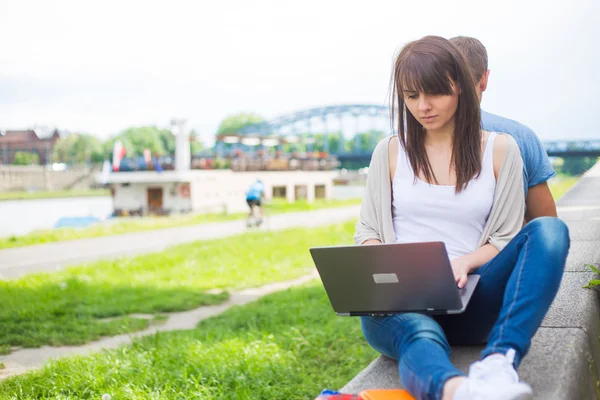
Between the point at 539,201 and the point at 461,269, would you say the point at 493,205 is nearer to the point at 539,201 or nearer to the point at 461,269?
the point at 461,269

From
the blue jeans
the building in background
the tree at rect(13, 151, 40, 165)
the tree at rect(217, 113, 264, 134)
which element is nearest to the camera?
the blue jeans

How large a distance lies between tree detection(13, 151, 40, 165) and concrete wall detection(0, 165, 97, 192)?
1461cm

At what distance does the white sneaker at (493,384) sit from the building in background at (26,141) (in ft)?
357

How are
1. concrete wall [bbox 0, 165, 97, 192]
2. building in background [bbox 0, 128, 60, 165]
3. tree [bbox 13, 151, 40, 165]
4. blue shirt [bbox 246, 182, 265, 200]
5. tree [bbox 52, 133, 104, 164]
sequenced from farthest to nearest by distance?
building in background [bbox 0, 128, 60, 165], tree [bbox 13, 151, 40, 165], tree [bbox 52, 133, 104, 164], concrete wall [bbox 0, 165, 97, 192], blue shirt [bbox 246, 182, 265, 200]

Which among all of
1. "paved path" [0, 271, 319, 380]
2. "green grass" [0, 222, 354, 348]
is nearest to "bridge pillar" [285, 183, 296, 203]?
"green grass" [0, 222, 354, 348]

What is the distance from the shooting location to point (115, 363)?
359 cm

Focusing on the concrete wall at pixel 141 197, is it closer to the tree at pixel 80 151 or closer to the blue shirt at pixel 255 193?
the blue shirt at pixel 255 193

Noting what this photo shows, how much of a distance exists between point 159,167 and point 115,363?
85.2ft

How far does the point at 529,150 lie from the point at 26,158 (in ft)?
330

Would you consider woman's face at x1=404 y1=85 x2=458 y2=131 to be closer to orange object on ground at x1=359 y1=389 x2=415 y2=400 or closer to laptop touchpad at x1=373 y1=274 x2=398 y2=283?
laptop touchpad at x1=373 y1=274 x2=398 y2=283

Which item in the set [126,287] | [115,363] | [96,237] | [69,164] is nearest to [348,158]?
[69,164]

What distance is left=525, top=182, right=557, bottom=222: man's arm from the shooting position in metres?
2.57

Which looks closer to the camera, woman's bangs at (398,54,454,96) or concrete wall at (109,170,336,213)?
woman's bangs at (398,54,454,96)

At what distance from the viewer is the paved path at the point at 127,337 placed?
4352mm
